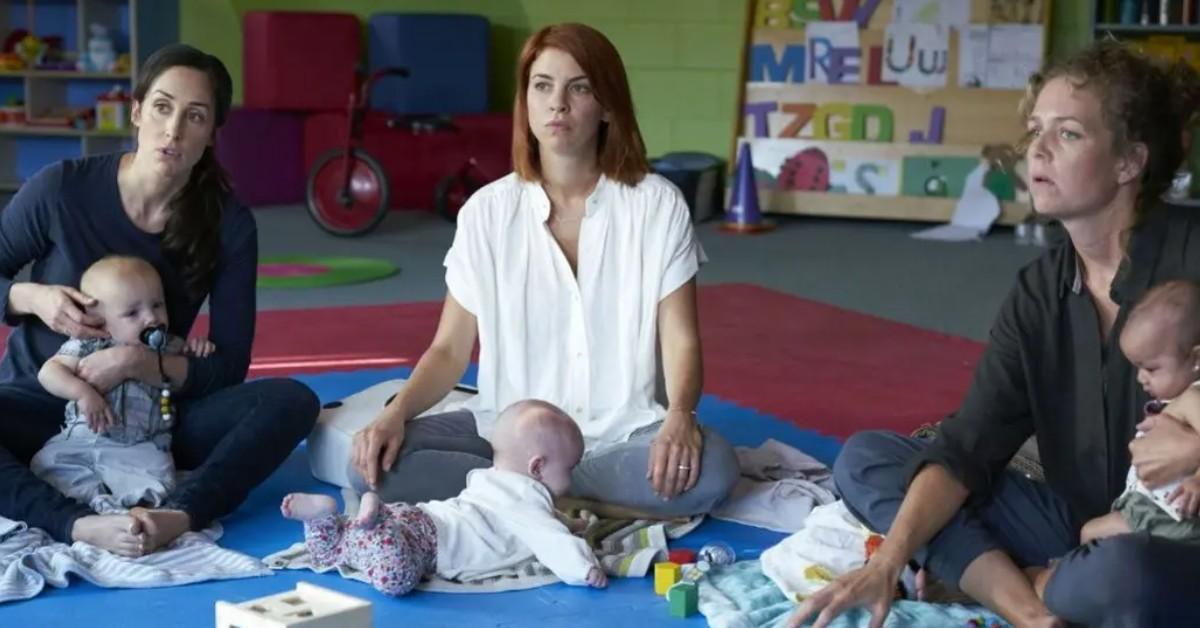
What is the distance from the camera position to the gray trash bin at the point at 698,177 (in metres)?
7.87

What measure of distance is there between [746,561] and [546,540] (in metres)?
0.37

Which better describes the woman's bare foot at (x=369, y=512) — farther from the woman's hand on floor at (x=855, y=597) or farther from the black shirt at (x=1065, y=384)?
the black shirt at (x=1065, y=384)

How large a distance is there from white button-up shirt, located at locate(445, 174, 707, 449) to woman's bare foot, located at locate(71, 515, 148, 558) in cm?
70

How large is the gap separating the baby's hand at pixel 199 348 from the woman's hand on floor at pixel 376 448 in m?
0.36

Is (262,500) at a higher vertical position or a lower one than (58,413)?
lower

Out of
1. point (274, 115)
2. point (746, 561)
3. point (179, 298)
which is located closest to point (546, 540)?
point (746, 561)

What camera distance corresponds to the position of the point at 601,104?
2.89m

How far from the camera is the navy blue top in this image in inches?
115

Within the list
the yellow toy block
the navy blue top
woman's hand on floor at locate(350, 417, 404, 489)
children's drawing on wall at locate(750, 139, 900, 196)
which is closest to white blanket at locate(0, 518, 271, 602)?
woman's hand on floor at locate(350, 417, 404, 489)

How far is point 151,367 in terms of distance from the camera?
9.44 feet

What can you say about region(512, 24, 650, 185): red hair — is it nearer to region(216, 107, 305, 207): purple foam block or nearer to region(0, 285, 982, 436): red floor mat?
region(0, 285, 982, 436): red floor mat

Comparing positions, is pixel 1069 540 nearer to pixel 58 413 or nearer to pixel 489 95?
pixel 58 413

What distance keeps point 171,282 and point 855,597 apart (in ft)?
4.99

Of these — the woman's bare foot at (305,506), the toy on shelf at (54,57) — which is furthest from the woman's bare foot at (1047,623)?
the toy on shelf at (54,57)
